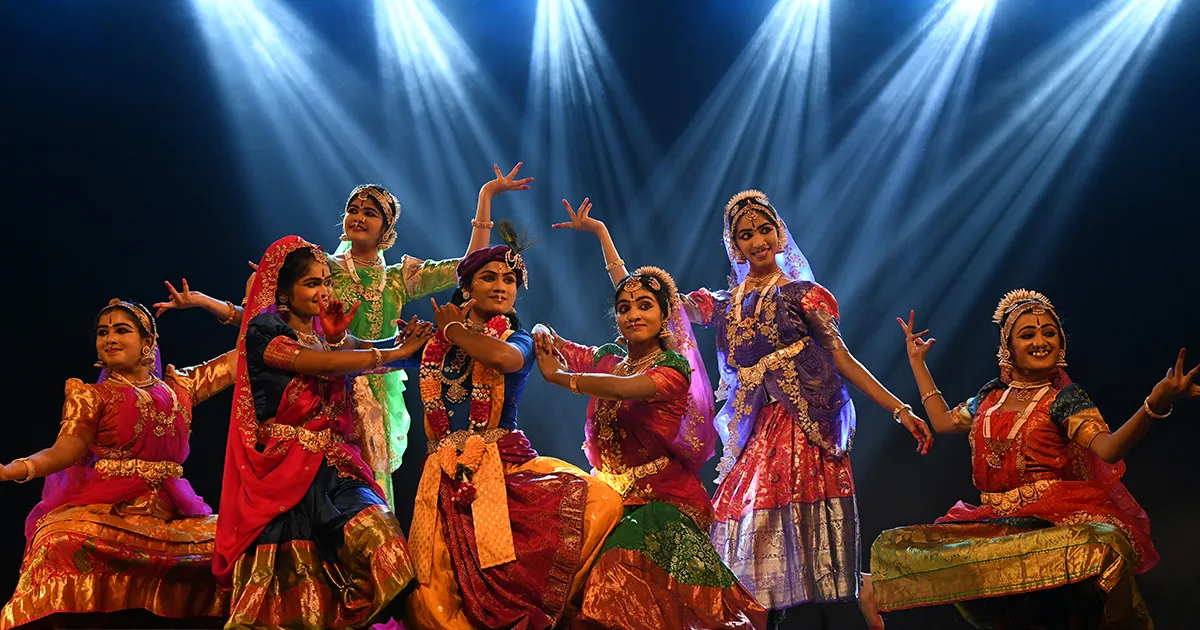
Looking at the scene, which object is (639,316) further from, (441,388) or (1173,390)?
(1173,390)

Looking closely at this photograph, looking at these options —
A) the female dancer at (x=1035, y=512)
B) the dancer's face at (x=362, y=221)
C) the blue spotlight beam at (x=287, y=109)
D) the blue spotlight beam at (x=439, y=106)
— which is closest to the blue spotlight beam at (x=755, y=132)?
the blue spotlight beam at (x=439, y=106)

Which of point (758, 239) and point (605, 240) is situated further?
point (605, 240)

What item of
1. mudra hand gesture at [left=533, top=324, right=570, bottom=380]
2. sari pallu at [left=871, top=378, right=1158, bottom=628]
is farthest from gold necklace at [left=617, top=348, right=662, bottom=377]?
sari pallu at [left=871, top=378, right=1158, bottom=628]

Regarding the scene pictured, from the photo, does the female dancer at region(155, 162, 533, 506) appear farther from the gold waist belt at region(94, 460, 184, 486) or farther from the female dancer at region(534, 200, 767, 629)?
the female dancer at region(534, 200, 767, 629)

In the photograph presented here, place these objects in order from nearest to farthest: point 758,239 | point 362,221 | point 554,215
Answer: point 758,239 < point 362,221 < point 554,215

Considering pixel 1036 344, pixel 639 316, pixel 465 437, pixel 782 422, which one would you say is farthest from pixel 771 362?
pixel 465 437

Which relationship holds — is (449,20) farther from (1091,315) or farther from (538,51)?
(1091,315)

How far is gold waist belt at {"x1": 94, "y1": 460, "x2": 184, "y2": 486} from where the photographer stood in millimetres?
3775

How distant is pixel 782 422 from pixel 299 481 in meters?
1.96

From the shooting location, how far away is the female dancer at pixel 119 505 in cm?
353

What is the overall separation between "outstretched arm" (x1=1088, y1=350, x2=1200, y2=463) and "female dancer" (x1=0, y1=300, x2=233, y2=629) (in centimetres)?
302

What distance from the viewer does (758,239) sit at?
4.43m

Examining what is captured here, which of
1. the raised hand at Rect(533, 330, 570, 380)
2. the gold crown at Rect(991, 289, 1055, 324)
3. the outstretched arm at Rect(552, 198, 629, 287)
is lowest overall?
the raised hand at Rect(533, 330, 570, 380)

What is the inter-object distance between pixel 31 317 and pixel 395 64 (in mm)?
2442
